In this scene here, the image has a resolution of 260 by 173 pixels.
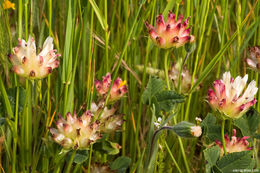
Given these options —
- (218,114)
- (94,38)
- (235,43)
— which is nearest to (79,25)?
(94,38)

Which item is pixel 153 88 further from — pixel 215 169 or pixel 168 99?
pixel 215 169

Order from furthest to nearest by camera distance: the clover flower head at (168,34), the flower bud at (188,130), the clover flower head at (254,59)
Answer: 1. the clover flower head at (254,59)
2. the clover flower head at (168,34)
3. the flower bud at (188,130)

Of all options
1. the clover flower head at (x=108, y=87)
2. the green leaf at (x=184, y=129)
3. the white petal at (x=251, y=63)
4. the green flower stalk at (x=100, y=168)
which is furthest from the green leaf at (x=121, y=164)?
the white petal at (x=251, y=63)

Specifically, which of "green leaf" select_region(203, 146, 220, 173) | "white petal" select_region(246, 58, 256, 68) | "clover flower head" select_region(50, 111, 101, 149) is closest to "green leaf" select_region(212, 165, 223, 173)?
"green leaf" select_region(203, 146, 220, 173)

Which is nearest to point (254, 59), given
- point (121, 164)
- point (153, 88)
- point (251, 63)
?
point (251, 63)

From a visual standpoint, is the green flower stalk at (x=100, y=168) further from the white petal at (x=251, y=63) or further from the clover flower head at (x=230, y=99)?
the white petal at (x=251, y=63)

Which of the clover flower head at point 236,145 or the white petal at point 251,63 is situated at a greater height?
the white petal at point 251,63
